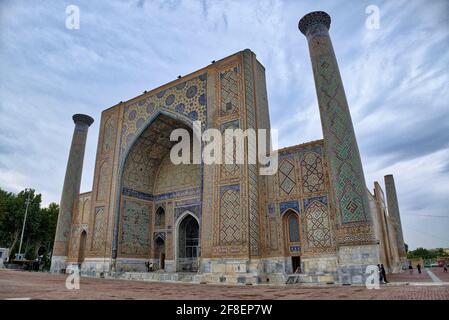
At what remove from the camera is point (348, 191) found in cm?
771

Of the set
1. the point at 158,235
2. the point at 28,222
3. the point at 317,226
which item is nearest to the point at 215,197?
the point at 317,226

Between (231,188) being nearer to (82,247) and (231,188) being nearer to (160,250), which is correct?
(160,250)

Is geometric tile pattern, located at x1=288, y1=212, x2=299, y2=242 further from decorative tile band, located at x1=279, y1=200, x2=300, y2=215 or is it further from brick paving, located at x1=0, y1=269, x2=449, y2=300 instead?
brick paving, located at x1=0, y1=269, x2=449, y2=300

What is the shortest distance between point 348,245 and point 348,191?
1302mm

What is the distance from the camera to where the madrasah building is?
26.9 ft

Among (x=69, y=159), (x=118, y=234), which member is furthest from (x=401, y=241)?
(x=69, y=159)

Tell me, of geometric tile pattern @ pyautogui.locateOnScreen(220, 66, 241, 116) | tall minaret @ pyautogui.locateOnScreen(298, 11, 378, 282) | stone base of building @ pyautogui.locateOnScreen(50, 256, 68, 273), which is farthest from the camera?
stone base of building @ pyautogui.locateOnScreen(50, 256, 68, 273)

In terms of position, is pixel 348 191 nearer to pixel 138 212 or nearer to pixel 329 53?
pixel 329 53

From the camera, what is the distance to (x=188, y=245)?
42.8ft

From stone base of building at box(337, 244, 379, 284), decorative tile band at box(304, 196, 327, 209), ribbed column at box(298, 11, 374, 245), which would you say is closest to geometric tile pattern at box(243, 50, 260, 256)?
decorative tile band at box(304, 196, 327, 209)

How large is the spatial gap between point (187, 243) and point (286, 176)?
18.7 ft

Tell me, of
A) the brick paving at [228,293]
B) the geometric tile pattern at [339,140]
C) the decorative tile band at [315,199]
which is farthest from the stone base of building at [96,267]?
the geometric tile pattern at [339,140]

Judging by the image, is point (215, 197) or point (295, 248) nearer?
point (295, 248)

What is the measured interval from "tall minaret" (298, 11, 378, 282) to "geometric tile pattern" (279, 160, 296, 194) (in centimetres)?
144
